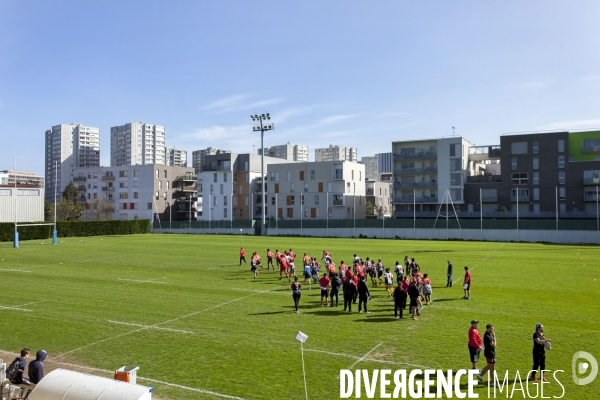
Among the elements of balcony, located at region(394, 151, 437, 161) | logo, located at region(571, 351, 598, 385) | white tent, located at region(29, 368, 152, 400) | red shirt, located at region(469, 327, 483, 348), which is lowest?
logo, located at region(571, 351, 598, 385)

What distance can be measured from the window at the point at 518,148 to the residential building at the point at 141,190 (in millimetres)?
69365

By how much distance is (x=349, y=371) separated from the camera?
46.2 feet

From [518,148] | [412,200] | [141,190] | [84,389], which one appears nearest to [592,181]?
[518,148]

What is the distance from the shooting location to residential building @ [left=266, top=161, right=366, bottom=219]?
99562 millimetres

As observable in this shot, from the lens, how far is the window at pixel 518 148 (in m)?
84.2

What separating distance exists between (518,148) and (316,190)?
38799mm

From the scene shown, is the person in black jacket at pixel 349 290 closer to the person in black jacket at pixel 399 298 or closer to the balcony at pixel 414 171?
the person in black jacket at pixel 399 298

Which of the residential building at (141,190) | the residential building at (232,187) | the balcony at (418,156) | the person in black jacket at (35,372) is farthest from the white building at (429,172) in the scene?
the person in black jacket at (35,372)

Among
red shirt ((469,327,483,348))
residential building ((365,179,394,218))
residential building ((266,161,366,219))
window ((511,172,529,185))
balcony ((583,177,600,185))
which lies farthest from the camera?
residential building ((365,179,394,218))

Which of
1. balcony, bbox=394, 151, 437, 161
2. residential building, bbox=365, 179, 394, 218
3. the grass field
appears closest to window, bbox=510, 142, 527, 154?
balcony, bbox=394, 151, 437, 161

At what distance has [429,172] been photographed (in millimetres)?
92812

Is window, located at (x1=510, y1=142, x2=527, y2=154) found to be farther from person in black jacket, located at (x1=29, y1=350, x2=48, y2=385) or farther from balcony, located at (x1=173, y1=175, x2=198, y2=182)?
person in black jacket, located at (x1=29, y1=350, x2=48, y2=385)

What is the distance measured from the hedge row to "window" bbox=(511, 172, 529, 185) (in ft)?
219

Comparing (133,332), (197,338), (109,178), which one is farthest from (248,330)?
(109,178)
